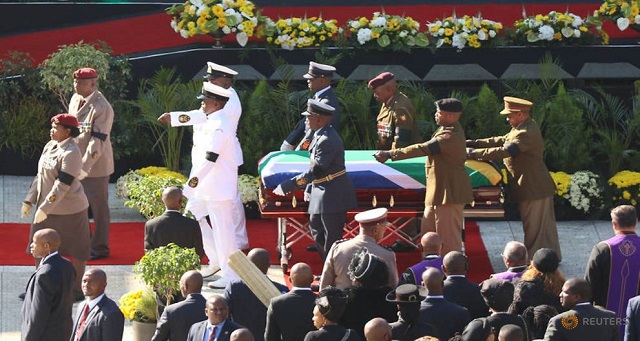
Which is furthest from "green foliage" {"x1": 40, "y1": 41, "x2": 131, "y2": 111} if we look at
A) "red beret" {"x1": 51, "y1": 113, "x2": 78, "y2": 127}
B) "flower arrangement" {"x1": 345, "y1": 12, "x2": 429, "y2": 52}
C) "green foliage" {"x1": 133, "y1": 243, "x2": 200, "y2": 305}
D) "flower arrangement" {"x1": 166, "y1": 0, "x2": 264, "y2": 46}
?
"green foliage" {"x1": 133, "y1": 243, "x2": 200, "y2": 305}

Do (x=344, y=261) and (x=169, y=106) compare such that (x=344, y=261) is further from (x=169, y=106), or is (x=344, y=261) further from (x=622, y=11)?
(x=622, y=11)

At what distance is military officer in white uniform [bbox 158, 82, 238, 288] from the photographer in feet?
44.4

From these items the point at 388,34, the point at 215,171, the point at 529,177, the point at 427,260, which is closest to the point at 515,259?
the point at 427,260

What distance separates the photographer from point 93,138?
14266mm

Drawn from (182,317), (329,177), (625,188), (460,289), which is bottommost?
(625,188)

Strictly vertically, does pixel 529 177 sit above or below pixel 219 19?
below

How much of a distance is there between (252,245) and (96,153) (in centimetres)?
192

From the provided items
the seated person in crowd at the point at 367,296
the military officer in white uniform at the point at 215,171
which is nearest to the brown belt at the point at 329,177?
the military officer in white uniform at the point at 215,171

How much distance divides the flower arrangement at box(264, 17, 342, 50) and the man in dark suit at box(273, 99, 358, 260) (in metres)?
4.14

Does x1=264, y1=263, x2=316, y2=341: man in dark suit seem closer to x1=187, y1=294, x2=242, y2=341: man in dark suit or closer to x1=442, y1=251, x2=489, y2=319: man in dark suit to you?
x1=187, y1=294, x2=242, y2=341: man in dark suit

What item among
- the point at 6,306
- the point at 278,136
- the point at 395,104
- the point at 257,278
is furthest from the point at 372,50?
the point at 257,278

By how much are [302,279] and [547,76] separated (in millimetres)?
7361

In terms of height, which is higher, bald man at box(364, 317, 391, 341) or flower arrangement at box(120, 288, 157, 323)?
bald man at box(364, 317, 391, 341)

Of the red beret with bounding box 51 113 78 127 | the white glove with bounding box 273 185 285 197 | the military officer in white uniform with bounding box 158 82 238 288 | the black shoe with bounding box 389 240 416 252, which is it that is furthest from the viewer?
the black shoe with bounding box 389 240 416 252
